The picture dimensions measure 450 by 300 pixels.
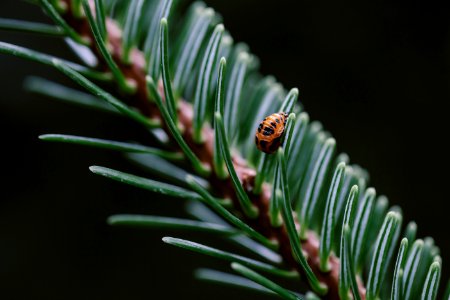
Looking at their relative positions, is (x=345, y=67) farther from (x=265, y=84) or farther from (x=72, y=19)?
(x=72, y=19)

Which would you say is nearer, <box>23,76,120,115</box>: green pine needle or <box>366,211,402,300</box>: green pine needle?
<box>366,211,402,300</box>: green pine needle

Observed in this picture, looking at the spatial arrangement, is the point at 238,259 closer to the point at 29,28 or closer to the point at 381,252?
the point at 381,252

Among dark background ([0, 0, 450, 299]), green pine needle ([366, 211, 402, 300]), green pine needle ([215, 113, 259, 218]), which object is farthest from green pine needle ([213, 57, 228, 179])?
dark background ([0, 0, 450, 299])

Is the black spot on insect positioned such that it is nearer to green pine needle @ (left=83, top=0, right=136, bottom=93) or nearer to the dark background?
green pine needle @ (left=83, top=0, right=136, bottom=93)

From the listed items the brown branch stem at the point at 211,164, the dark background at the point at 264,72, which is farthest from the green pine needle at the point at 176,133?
the dark background at the point at 264,72

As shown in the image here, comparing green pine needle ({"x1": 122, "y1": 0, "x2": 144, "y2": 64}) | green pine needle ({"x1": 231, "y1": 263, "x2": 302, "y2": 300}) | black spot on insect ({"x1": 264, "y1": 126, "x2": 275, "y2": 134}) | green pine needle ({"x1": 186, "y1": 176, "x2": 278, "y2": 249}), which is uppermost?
green pine needle ({"x1": 122, "y1": 0, "x2": 144, "y2": 64})

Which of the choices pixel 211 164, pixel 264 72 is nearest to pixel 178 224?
pixel 211 164

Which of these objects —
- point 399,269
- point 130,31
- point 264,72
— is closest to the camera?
point 399,269
